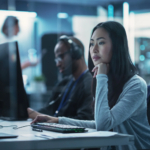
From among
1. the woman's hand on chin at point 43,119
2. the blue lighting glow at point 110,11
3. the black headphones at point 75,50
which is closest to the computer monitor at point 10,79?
the woman's hand on chin at point 43,119

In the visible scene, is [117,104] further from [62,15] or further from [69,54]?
[62,15]

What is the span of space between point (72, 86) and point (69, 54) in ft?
0.88

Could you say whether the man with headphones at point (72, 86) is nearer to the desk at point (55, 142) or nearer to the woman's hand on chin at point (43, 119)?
the woman's hand on chin at point (43, 119)

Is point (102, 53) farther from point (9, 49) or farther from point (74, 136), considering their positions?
point (74, 136)

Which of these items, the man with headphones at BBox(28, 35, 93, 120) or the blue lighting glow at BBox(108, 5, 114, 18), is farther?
the blue lighting glow at BBox(108, 5, 114, 18)

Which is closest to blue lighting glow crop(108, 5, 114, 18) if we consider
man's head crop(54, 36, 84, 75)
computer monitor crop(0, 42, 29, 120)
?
man's head crop(54, 36, 84, 75)

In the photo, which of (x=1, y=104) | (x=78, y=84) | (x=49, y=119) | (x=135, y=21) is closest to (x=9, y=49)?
(x=1, y=104)

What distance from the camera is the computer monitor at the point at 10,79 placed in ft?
4.43

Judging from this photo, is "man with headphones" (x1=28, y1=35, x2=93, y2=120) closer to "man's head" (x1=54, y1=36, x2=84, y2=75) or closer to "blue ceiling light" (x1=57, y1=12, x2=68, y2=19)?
"man's head" (x1=54, y1=36, x2=84, y2=75)

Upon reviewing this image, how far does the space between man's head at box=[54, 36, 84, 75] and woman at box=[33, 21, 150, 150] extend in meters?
0.66

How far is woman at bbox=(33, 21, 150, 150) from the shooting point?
4.04ft

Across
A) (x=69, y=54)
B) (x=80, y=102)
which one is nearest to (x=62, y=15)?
(x=69, y=54)

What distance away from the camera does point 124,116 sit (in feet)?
4.07

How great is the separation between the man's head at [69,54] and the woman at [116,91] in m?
0.66
